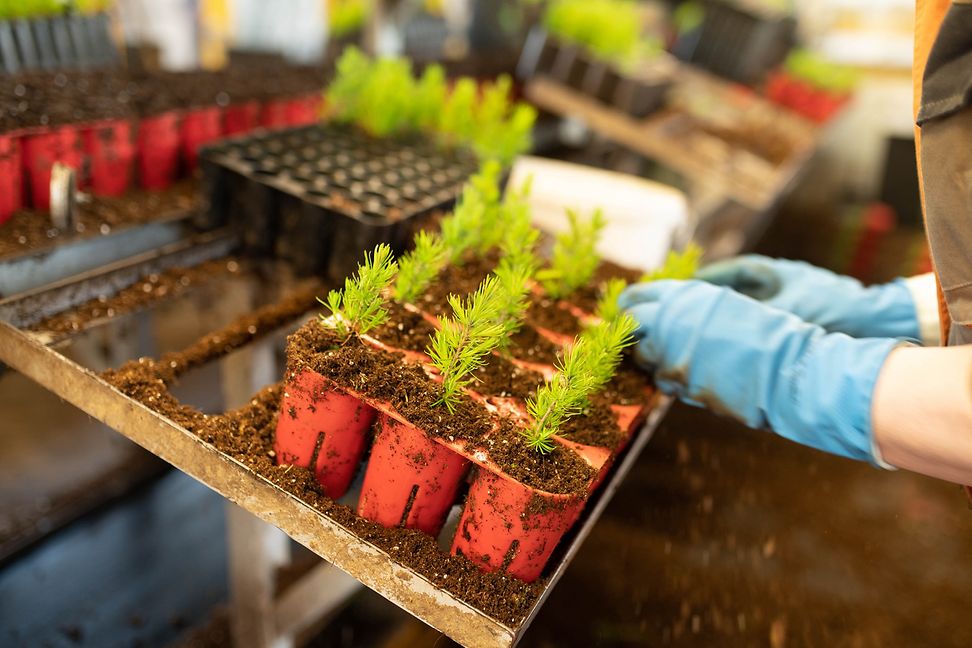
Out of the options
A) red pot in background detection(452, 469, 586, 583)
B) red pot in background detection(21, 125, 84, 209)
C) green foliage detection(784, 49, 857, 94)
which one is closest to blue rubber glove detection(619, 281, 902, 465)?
red pot in background detection(452, 469, 586, 583)

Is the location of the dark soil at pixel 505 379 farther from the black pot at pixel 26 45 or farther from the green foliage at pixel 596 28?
the green foliage at pixel 596 28

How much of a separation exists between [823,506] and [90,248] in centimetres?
172

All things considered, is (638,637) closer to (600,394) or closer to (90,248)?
(600,394)

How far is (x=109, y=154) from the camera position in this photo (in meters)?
1.77

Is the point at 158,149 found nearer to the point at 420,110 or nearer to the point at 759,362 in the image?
the point at 420,110

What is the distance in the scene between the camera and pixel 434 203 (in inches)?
68.1

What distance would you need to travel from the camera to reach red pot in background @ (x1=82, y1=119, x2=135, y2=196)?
1.73m

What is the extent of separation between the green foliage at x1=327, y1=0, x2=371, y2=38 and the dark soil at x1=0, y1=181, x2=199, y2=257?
5.44 ft

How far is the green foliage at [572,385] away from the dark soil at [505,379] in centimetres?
4

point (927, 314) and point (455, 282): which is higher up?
point (927, 314)

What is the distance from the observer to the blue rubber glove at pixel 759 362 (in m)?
1.04

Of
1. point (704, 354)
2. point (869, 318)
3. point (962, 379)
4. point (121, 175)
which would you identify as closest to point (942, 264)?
point (962, 379)

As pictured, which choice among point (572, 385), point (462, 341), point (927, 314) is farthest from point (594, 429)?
point (927, 314)

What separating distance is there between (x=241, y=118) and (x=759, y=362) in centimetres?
174
